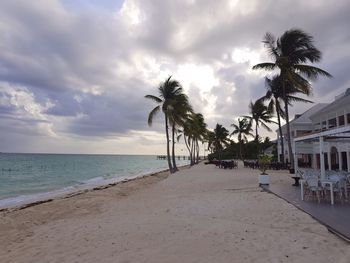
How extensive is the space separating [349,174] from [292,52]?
12888mm

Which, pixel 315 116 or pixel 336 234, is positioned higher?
pixel 315 116

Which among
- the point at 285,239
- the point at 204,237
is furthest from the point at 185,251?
the point at 285,239

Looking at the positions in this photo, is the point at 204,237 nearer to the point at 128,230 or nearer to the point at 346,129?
the point at 128,230

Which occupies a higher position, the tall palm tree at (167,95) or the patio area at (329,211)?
the tall palm tree at (167,95)

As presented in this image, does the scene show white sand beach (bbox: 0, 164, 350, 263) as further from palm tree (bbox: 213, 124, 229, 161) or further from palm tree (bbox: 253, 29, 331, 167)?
palm tree (bbox: 213, 124, 229, 161)

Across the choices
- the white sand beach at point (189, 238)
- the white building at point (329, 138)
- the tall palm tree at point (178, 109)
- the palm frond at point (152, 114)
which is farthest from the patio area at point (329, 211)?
the tall palm tree at point (178, 109)

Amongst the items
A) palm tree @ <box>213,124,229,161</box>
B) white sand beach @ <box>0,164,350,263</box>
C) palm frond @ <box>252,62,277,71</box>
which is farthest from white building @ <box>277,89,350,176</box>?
palm tree @ <box>213,124,229,161</box>

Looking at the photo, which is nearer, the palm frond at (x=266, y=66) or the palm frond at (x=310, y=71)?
the palm frond at (x=310, y=71)

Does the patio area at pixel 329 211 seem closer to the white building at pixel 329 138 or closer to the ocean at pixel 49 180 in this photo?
the white building at pixel 329 138

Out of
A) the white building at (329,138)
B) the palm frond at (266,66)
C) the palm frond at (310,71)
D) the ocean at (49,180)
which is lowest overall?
the ocean at (49,180)

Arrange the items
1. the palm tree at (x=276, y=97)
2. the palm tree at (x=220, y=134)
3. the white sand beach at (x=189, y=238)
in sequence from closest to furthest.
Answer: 1. the white sand beach at (x=189, y=238)
2. the palm tree at (x=276, y=97)
3. the palm tree at (x=220, y=134)

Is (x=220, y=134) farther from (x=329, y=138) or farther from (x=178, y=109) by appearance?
(x=329, y=138)

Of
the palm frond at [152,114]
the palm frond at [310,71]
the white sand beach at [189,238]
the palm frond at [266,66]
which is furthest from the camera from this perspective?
the palm frond at [152,114]

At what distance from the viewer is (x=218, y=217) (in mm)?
8977
